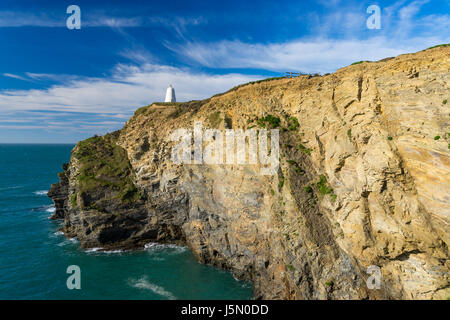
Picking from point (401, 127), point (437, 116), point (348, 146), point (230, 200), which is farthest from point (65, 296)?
point (437, 116)

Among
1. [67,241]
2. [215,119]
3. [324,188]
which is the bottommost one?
[67,241]

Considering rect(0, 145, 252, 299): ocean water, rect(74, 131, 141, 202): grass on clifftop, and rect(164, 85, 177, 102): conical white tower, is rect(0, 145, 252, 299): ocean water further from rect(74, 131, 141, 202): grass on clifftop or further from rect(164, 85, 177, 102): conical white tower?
rect(164, 85, 177, 102): conical white tower

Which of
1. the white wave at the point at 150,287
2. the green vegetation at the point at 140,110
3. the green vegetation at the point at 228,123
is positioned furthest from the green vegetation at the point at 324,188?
the green vegetation at the point at 140,110

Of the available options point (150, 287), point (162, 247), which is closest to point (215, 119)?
point (162, 247)

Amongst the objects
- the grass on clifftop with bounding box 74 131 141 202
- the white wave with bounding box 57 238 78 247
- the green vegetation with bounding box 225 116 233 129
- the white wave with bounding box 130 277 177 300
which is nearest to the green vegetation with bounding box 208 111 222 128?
the green vegetation with bounding box 225 116 233 129

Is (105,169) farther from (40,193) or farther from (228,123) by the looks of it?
(40,193)

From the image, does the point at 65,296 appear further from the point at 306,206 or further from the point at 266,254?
the point at 306,206

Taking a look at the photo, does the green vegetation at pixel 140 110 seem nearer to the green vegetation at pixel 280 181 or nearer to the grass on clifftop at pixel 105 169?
the grass on clifftop at pixel 105 169
